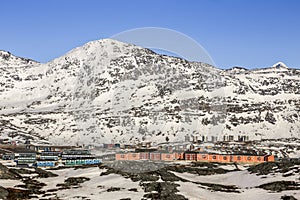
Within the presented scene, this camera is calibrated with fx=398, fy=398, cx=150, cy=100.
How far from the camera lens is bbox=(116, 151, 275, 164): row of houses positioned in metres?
106

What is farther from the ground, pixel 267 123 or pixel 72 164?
pixel 267 123

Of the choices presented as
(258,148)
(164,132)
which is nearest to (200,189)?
(258,148)

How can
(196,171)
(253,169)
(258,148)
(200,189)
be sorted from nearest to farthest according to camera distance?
(200,189) < (253,169) < (196,171) < (258,148)

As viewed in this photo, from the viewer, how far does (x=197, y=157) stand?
108000mm

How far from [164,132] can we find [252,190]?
126390 mm

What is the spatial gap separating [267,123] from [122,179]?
136 meters

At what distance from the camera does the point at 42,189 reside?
2493 inches

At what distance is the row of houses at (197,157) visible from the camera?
348 ft

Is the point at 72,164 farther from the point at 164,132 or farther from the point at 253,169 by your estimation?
the point at 164,132

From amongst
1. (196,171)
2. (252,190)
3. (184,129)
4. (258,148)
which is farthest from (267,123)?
(252,190)

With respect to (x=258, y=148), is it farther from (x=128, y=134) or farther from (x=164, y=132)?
(x=128, y=134)

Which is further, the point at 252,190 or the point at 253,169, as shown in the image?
the point at 253,169

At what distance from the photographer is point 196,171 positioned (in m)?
85.8

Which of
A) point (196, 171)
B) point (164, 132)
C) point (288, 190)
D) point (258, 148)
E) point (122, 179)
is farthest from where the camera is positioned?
point (164, 132)
